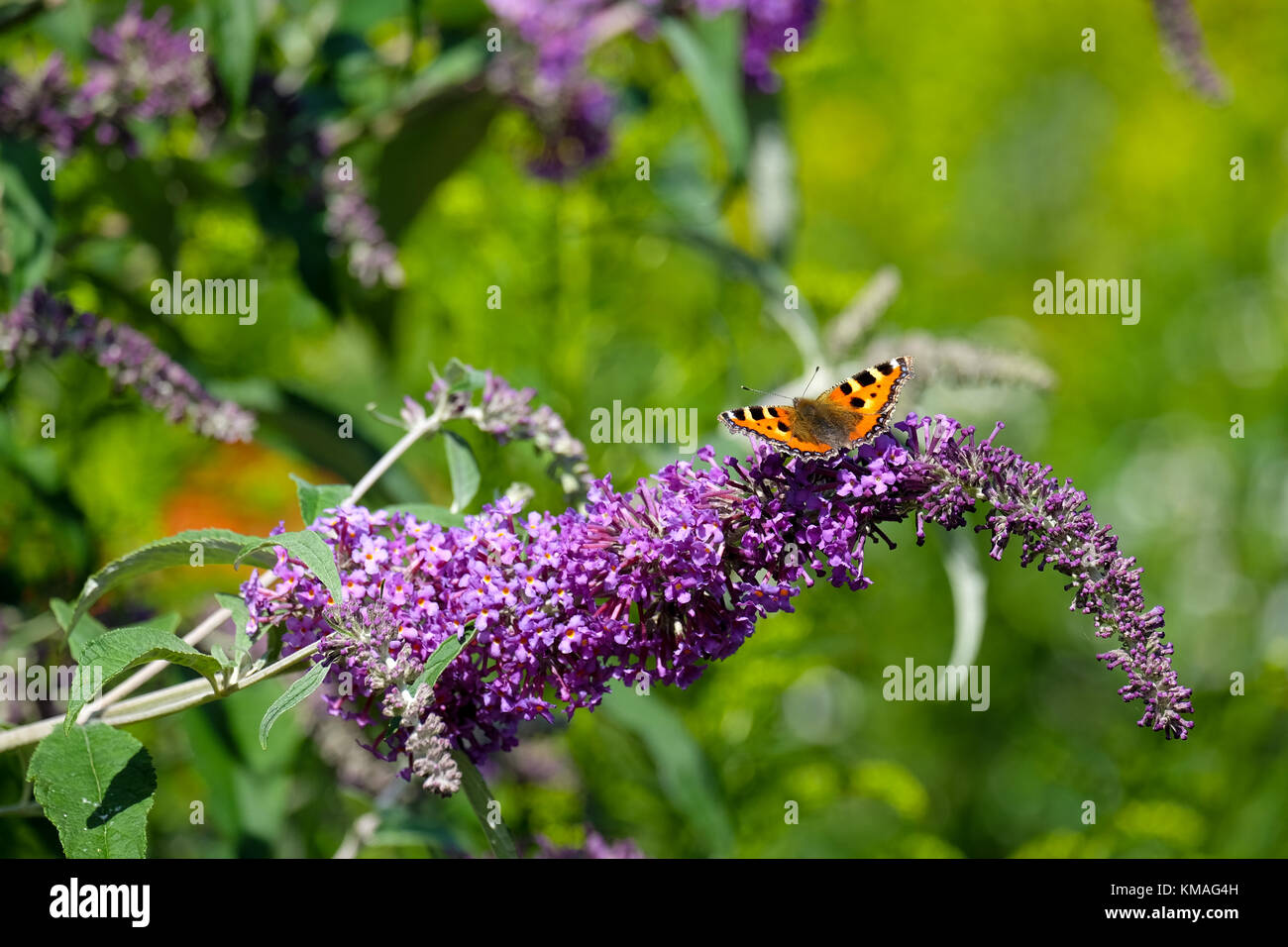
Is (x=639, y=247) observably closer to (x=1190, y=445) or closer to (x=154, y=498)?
(x=154, y=498)

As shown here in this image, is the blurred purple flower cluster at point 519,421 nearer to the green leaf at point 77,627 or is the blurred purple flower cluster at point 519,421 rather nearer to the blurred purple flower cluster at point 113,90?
the green leaf at point 77,627

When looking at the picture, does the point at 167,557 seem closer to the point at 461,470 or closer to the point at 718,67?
the point at 461,470

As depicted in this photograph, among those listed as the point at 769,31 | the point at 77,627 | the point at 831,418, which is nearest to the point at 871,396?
the point at 831,418

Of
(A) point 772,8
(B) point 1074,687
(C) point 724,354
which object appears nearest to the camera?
(A) point 772,8
